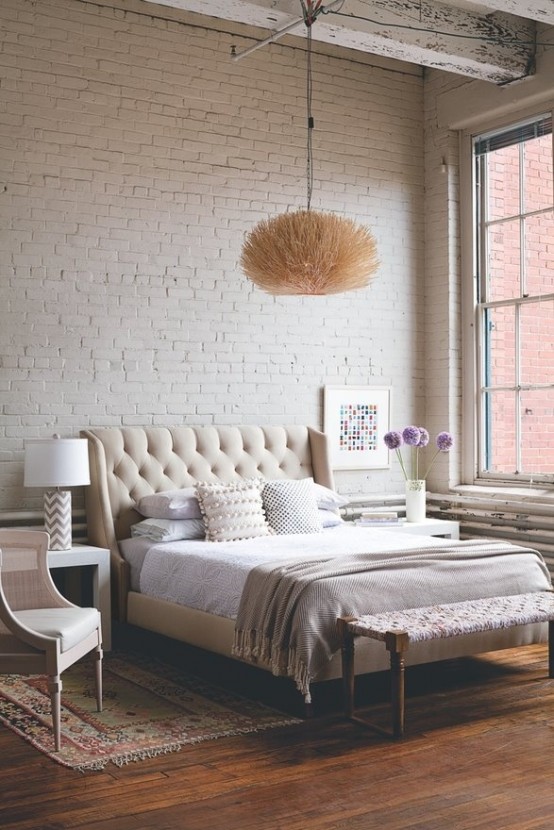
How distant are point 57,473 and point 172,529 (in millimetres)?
764

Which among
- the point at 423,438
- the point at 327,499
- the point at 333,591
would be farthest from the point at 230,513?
the point at 423,438

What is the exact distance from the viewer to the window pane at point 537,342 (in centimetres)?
723

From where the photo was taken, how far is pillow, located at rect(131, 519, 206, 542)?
6.06 m

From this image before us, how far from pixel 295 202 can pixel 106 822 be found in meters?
5.00

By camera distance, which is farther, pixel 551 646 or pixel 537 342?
pixel 537 342

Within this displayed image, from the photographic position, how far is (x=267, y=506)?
251 inches

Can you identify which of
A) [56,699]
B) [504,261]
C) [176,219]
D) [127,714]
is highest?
[176,219]

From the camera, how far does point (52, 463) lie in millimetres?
5840

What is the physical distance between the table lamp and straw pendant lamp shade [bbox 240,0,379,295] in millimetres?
1493

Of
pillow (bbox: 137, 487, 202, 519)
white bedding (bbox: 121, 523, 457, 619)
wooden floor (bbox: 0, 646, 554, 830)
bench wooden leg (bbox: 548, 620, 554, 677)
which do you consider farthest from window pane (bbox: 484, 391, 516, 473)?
wooden floor (bbox: 0, 646, 554, 830)

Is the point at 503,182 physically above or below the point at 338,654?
above

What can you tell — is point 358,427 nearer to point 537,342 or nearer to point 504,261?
point 537,342

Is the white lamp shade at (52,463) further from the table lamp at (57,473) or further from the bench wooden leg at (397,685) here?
the bench wooden leg at (397,685)

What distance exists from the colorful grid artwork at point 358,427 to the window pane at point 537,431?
1113 mm
